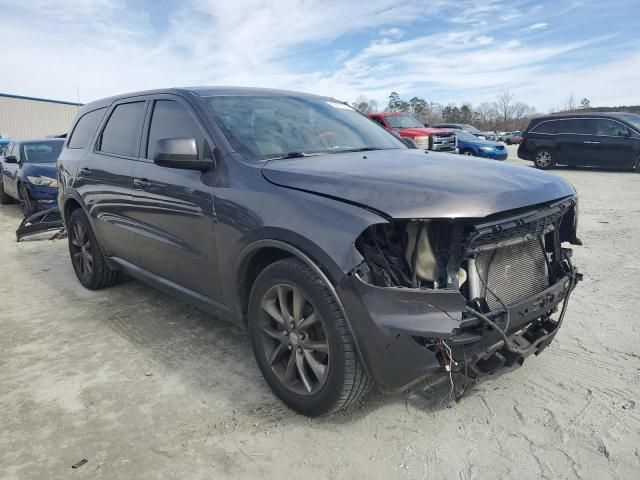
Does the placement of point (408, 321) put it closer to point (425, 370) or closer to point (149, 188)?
point (425, 370)

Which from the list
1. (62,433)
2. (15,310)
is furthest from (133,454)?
(15,310)

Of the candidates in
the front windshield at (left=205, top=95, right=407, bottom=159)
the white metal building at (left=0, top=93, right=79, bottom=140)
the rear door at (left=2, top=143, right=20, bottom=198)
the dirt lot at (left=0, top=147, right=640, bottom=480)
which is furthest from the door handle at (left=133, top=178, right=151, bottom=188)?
the white metal building at (left=0, top=93, right=79, bottom=140)

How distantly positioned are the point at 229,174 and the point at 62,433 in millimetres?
1694

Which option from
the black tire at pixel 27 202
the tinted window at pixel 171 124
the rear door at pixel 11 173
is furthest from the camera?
the rear door at pixel 11 173

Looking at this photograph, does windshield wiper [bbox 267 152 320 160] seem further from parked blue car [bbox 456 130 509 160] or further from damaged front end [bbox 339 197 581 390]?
parked blue car [bbox 456 130 509 160]

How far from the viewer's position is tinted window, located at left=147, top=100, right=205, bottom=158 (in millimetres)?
3230

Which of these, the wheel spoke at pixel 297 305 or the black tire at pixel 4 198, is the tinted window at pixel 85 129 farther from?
the black tire at pixel 4 198

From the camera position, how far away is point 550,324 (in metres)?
2.79

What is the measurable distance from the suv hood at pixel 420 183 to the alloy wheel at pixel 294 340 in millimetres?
584

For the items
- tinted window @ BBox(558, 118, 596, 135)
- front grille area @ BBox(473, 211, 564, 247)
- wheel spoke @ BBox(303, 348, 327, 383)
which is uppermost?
tinted window @ BBox(558, 118, 596, 135)

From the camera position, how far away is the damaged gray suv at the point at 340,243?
86.2 inches

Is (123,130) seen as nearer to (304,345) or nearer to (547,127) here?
(304,345)

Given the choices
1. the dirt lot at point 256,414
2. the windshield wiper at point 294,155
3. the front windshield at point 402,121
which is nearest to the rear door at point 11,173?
the dirt lot at point 256,414

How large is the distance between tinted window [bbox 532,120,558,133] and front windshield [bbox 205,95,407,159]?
13828 mm
